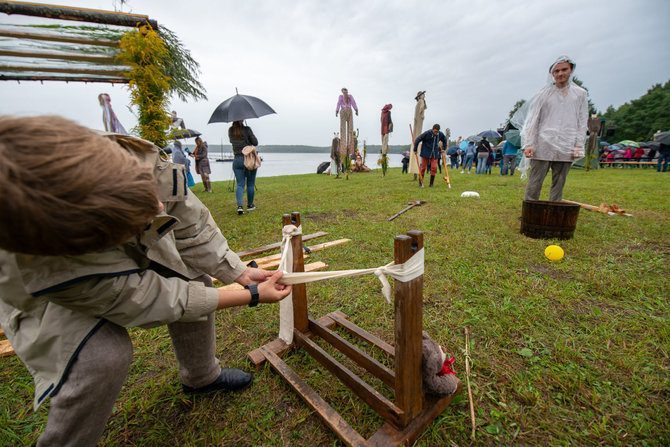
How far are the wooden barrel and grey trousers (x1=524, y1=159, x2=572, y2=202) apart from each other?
49 cm

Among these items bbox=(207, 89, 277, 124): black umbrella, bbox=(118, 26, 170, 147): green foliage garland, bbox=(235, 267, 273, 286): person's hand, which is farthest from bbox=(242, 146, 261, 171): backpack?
bbox=(235, 267, 273, 286): person's hand

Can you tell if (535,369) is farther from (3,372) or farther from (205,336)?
(3,372)

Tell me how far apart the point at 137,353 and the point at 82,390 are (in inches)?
45.9

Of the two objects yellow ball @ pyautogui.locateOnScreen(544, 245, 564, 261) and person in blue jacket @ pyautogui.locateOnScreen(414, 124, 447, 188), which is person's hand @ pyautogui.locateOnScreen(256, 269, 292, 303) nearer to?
yellow ball @ pyautogui.locateOnScreen(544, 245, 564, 261)

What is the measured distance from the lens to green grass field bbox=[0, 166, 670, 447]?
1301 mm

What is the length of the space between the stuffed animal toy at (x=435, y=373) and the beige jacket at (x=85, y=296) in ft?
3.24

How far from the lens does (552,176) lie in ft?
12.4

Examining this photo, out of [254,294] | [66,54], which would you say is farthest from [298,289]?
[66,54]

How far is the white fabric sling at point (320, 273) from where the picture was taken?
1.07 m

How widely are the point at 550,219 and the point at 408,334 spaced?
3.20 meters

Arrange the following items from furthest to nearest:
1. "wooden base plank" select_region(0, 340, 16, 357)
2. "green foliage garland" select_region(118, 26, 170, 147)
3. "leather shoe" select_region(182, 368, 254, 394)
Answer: "green foliage garland" select_region(118, 26, 170, 147)
"wooden base plank" select_region(0, 340, 16, 357)
"leather shoe" select_region(182, 368, 254, 394)

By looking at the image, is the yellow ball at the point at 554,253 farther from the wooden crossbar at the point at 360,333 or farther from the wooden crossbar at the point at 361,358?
the wooden crossbar at the point at 361,358

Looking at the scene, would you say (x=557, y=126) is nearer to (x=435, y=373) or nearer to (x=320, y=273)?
(x=435, y=373)

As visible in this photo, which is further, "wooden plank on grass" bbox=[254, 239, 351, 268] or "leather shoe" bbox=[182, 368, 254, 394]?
"wooden plank on grass" bbox=[254, 239, 351, 268]
